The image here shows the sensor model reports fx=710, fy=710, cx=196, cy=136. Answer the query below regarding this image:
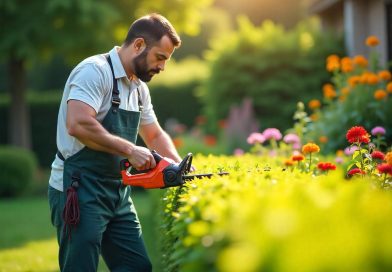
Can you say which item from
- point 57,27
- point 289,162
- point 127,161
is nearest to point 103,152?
point 127,161

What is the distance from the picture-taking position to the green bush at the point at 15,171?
617 inches

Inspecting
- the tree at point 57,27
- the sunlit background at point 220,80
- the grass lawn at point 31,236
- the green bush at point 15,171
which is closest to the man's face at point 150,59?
the grass lawn at point 31,236

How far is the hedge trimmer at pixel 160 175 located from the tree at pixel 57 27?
1248 cm

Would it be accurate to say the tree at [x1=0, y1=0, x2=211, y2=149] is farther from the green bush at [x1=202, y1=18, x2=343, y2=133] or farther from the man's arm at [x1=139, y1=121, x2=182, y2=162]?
the man's arm at [x1=139, y1=121, x2=182, y2=162]

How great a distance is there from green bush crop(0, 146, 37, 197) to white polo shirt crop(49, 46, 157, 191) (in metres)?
11.8

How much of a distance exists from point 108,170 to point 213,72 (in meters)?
9.71

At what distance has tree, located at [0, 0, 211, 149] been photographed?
16281 mm

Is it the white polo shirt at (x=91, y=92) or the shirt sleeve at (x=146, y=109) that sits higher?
the shirt sleeve at (x=146, y=109)

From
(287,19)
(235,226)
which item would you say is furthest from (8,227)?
(287,19)

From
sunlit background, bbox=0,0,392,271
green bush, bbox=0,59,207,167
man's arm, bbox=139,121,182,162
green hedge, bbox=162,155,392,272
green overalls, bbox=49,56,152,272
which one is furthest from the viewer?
green bush, bbox=0,59,207,167

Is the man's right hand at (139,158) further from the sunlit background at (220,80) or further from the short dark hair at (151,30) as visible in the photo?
the sunlit background at (220,80)

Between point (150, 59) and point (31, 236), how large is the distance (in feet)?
20.8

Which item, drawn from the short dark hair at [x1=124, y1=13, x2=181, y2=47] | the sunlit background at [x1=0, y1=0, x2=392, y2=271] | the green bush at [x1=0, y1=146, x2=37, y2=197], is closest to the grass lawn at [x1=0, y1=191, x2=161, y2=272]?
the sunlit background at [x1=0, y1=0, x2=392, y2=271]

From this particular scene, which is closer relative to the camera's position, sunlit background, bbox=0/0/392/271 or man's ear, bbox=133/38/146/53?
man's ear, bbox=133/38/146/53
